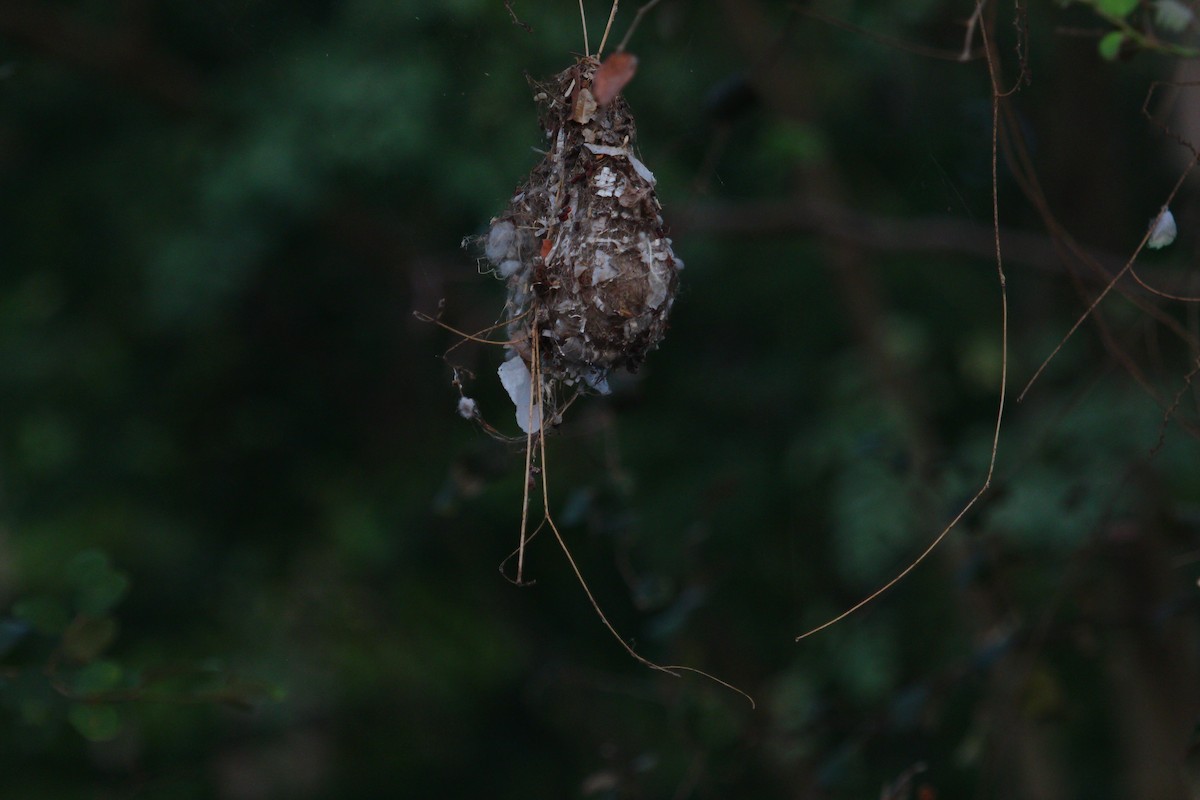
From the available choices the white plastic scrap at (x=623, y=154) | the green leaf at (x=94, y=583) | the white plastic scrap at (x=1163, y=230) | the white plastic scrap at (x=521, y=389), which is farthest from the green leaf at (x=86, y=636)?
the white plastic scrap at (x=1163, y=230)

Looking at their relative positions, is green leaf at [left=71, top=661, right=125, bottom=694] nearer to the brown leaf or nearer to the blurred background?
the blurred background

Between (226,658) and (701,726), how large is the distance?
3135 millimetres

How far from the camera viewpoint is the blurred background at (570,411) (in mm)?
2717

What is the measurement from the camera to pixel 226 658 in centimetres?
461

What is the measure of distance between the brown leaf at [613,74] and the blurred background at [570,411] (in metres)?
0.87

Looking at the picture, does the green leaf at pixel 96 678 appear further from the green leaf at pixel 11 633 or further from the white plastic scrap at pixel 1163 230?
the white plastic scrap at pixel 1163 230

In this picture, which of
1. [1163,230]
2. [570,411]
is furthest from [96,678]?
[1163,230]

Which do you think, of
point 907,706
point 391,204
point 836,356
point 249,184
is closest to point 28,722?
point 907,706

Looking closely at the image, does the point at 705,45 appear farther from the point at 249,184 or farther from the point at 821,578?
the point at 821,578

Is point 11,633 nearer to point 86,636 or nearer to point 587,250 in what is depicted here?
point 86,636

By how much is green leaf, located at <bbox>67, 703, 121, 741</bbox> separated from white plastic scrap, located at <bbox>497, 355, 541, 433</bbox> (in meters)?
0.70

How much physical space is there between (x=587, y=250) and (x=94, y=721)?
2.84ft

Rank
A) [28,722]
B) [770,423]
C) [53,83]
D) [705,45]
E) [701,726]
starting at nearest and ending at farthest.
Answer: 1. [28,722]
2. [701,726]
3. [705,45]
4. [53,83]
5. [770,423]

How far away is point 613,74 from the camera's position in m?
1.09
